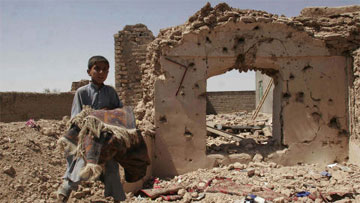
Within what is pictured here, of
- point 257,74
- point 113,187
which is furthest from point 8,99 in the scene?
point 257,74

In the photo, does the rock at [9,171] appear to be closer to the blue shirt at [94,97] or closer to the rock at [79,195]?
the rock at [79,195]

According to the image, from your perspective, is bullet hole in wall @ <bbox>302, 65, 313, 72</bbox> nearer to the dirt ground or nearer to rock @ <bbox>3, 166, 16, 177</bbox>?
the dirt ground

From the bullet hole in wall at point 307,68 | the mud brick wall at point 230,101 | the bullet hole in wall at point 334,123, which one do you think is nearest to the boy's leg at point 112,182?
the bullet hole in wall at point 307,68

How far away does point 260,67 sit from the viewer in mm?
6434

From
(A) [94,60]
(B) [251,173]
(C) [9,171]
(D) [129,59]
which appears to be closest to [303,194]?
(B) [251,173]

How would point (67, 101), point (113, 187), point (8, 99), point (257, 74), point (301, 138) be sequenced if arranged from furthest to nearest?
1. point (257, 74)
2. point (67, 101)
3. point (8, 99)
4. point (301, 138)
5. point (113, 187)

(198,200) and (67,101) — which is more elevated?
(67,101)

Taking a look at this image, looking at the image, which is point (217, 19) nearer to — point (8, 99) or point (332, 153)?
point (332, 153)

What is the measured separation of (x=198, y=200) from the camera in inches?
186

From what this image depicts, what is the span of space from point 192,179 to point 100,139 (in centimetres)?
323

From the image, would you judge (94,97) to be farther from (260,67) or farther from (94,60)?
(260,67)

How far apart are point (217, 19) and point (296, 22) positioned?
155cm

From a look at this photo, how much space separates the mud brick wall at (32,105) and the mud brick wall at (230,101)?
11.2m

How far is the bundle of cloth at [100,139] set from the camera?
2.60 metres
